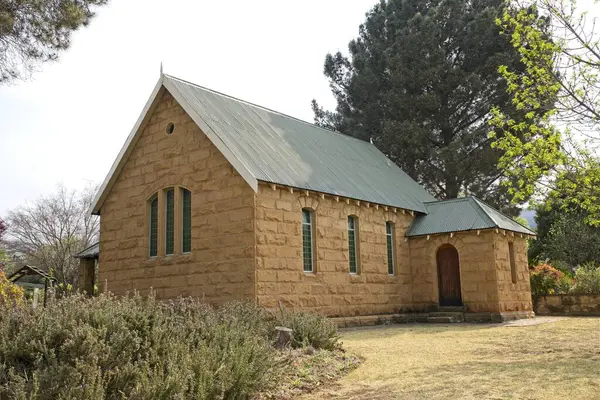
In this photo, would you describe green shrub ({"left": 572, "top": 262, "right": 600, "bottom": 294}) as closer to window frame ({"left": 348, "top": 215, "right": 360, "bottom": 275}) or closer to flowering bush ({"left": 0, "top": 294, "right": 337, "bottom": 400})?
window frame ({"left": 348, "top": 215, "right": 360, "bottom": 275})

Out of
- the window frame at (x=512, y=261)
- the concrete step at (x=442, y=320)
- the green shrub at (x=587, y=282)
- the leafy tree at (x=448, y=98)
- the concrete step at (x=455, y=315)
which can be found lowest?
the concrete step at (x=442, y=320)

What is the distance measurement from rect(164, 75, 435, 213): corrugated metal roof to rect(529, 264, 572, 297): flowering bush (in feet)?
19.6

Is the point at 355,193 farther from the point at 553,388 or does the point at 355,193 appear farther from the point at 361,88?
the point at 361,88

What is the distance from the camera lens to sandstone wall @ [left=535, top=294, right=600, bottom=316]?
22.2m

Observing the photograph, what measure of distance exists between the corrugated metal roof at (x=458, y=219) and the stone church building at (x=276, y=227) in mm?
76

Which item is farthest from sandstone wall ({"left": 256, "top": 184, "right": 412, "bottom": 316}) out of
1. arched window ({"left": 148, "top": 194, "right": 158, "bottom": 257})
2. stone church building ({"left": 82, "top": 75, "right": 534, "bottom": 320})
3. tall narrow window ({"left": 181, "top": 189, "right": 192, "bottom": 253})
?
arched window ({"left": 148, "top": 194, "right": 158, "bottom": 257})

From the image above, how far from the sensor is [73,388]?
5766 mm

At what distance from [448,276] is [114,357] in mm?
16891

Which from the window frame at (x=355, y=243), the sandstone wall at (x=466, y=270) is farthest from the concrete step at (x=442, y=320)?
the window frame at (x=355, y=243)

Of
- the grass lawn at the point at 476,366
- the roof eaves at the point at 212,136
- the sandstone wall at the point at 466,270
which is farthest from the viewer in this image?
the sandstone wall at the point at 466,270

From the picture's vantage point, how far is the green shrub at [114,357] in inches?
238

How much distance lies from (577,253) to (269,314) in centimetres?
2460

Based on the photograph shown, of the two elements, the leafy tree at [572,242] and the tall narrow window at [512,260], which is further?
the leafy tree at [572,242]

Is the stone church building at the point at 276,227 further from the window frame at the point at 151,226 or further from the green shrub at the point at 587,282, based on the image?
the green shrub at the point at 587,282
